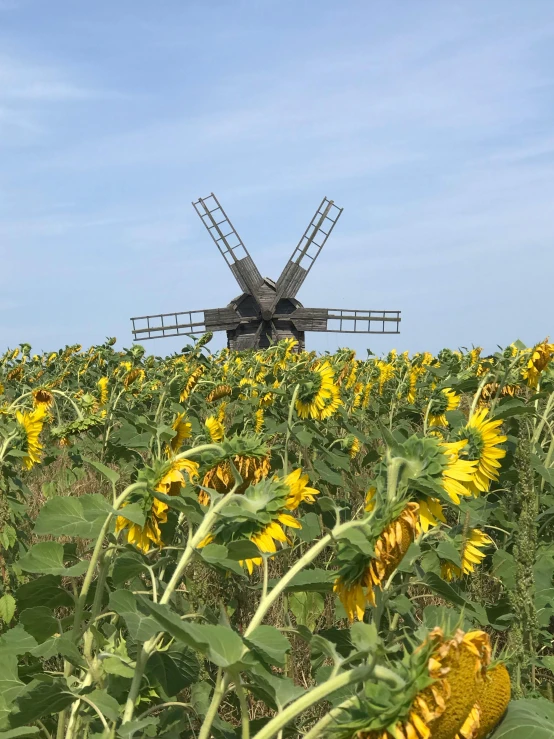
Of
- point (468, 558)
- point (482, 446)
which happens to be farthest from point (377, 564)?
point (482, 446)

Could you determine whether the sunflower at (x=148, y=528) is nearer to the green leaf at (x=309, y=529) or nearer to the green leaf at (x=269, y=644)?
the green leaf at (x=269, y=644)

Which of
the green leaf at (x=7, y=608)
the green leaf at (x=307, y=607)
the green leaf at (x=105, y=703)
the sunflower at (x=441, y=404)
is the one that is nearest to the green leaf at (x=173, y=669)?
the green leaf at (x=105, y=703)

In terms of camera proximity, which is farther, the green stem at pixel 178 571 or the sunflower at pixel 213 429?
the sunflower at pixel 213 429

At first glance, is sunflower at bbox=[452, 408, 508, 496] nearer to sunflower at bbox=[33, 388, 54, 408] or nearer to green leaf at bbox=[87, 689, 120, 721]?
green leaf at bbox=[87, 689, 120, 721]

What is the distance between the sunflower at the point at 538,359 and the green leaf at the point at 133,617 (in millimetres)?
3091

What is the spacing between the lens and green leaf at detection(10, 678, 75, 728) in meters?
1.70

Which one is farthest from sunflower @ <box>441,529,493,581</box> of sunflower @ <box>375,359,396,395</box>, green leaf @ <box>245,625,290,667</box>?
sunflower @ <box>375,359,396,395</box>

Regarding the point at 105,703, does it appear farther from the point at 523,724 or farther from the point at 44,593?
the point at 523,724

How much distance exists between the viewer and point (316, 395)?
4.54 meters

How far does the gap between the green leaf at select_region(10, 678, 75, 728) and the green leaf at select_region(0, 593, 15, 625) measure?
1.13 m

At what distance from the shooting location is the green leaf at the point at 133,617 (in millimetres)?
1560

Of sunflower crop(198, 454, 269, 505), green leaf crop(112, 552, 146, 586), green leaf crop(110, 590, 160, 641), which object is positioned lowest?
green leaf crop(110, 590, 160, 641)

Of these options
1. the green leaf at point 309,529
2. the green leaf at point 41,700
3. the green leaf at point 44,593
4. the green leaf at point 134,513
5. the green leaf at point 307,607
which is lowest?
the green leaf at point 307,607

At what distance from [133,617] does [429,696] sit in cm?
83
